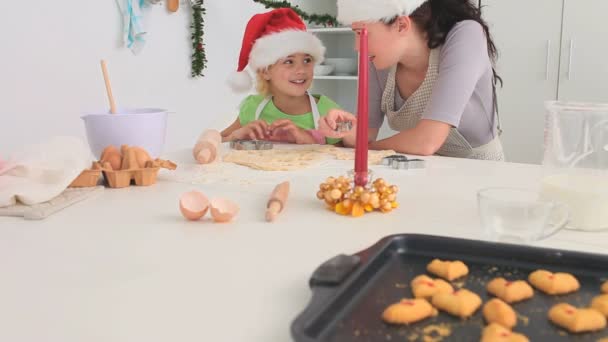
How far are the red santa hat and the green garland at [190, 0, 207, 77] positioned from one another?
97 cm

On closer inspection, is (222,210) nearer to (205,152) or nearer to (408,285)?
(408,285)

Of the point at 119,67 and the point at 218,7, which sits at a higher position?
the point at 218,7

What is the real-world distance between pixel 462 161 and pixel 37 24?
1.57 meters

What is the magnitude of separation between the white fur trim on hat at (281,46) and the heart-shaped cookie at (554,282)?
1.28m

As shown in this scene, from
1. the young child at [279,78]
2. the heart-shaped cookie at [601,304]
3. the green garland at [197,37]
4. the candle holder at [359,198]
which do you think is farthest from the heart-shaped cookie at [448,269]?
the green garland at [197,37]

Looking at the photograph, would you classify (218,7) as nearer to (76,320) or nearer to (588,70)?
(588,70)

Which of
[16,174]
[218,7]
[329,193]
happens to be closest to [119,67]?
[218,7]

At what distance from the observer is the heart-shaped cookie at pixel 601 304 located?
426mm

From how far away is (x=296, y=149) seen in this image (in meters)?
1.39

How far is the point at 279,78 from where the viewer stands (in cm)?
170

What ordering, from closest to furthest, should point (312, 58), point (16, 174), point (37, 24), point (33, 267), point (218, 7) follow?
point (33, 267) < point (16, 174) < point (312, 58) < point (37, 24) < point (218, 7)

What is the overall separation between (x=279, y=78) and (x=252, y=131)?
23 centimetres

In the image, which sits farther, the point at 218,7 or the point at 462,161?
the point at 218,7

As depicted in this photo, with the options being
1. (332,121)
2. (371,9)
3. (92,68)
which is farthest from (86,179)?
(92,68)
